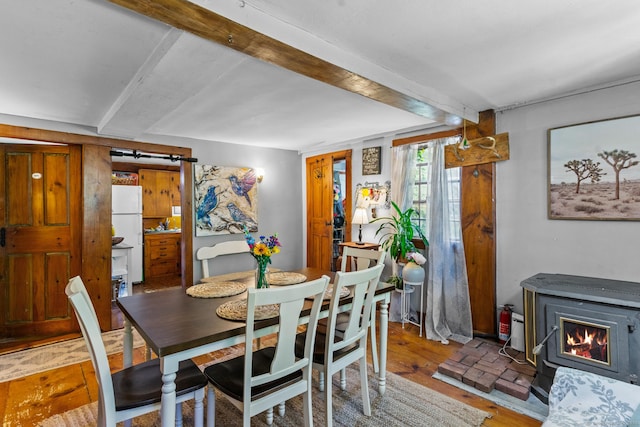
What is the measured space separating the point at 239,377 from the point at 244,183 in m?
3.28

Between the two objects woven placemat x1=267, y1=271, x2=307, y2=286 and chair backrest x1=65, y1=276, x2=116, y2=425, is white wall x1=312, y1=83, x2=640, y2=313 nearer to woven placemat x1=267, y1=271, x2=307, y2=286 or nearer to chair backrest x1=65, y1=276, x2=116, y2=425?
woven placemat x1=267, y1=271, x2=307, y2=286

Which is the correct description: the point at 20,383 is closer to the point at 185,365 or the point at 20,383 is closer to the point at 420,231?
the point at 185,365

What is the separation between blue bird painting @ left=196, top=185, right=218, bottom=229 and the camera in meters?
4.28

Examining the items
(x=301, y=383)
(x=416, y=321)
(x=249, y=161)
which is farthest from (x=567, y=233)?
(x=249, y=161)

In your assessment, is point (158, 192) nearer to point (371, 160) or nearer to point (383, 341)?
point (371, 160)

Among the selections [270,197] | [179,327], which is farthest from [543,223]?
[270,197]

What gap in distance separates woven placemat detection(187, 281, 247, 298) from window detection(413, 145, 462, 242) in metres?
2.18

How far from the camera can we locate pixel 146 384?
1648 millimetres

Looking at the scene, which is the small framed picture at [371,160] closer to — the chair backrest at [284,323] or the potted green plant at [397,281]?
the potted green plant at [397,281]

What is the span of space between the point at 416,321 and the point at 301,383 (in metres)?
2.32

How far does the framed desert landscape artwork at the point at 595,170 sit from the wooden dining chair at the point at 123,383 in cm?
302

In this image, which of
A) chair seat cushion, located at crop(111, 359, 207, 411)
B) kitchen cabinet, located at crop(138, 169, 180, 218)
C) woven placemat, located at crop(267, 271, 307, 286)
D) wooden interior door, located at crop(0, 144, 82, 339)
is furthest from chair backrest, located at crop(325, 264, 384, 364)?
kitchen cabinet, located at crop(138, 169, 180, 218)

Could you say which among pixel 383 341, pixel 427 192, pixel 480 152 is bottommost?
pixel 383 341

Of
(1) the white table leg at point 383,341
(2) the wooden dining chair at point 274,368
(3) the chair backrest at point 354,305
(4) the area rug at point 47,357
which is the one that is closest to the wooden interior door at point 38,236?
(4) the area rug at point 47,357
